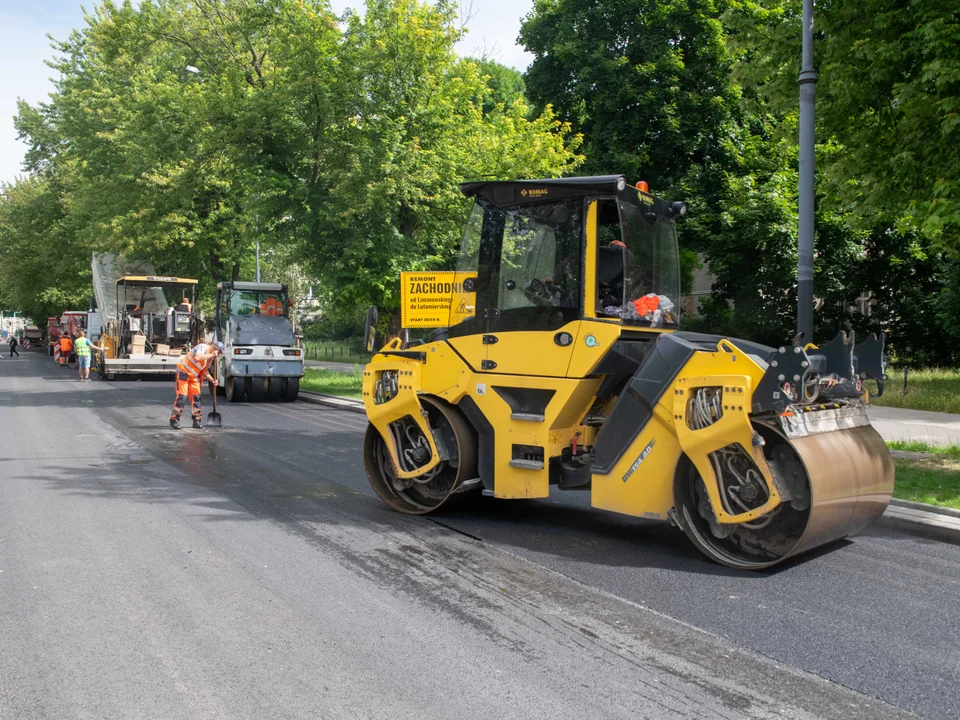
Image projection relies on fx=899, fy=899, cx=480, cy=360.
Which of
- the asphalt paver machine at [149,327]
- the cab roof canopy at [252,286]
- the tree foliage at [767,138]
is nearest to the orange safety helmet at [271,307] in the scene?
the cab roof canopy at [252,286]

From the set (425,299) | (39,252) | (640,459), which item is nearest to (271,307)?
(425,299)

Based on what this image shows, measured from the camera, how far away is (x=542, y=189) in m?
7.35

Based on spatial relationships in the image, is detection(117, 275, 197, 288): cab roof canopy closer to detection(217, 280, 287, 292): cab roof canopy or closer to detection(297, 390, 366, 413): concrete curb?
detection(217, 280, 287, 292): cab roof canopy

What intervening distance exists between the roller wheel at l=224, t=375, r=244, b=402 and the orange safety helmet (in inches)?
84.5

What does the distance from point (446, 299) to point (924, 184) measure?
5919 millimetres

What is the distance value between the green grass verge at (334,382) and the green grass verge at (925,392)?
37.1 feet

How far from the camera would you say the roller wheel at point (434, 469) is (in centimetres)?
782

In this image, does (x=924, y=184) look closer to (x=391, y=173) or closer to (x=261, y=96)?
(x=391, y=173)

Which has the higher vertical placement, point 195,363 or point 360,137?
point 360,137

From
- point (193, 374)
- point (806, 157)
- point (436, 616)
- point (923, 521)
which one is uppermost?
point (806, 157)

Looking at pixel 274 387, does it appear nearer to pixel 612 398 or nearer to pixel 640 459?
pixel 612 398

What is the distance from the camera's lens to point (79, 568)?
6301 mm

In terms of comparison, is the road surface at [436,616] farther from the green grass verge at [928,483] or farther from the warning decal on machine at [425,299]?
the warning decal on machine at [425,299]

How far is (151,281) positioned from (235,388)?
34.9ft
